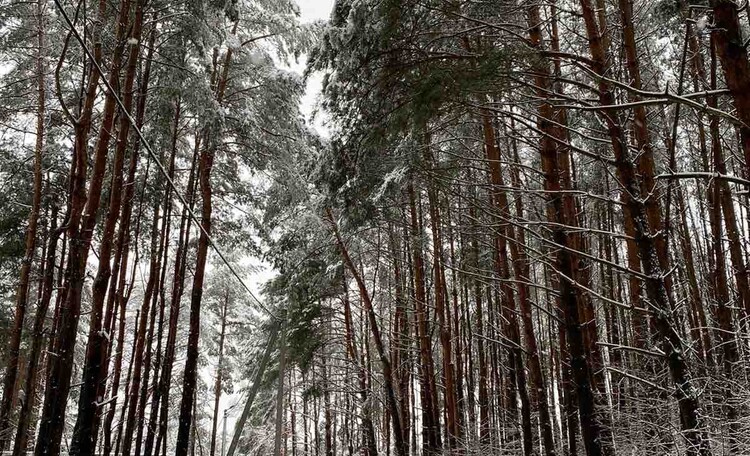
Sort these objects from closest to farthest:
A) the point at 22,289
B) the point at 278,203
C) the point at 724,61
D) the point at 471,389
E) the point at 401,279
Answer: the point at 724,61 < the point at 22,289 < the point at 278,203 < the point at 401,279 < the point at 471,389

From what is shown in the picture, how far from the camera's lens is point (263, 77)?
10.0m

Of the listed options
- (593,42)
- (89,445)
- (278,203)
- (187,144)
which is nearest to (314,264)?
(278,203)

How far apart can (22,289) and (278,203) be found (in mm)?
4653

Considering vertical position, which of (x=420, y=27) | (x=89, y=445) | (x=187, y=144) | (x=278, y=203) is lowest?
(x=89, y=445)

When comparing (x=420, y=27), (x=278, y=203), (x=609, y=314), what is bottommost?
(x=609, y=314)

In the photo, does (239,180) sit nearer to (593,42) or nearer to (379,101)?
(379,101)

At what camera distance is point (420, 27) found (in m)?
5.30

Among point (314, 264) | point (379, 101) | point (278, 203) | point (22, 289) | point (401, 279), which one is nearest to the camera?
point (379, 101)

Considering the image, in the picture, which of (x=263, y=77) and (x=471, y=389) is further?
(x=471, y=389)

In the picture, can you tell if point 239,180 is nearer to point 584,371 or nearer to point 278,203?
point 278,203

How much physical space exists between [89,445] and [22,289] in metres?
4.32

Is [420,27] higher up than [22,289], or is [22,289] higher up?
[420,27]

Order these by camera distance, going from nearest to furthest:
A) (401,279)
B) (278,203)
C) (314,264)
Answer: (278,203)
(314,264)
(401,279)

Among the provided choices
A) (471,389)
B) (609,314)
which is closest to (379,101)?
(609,314)
